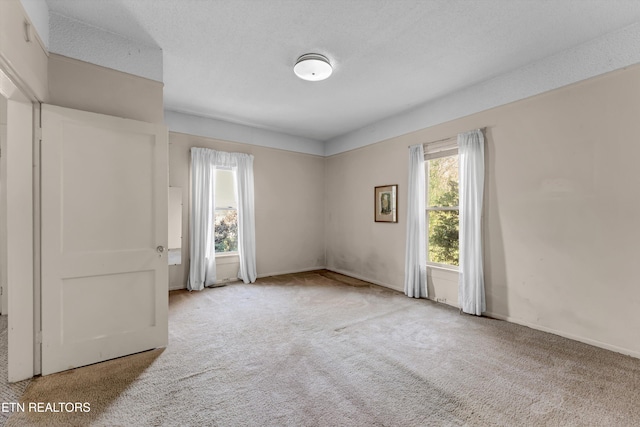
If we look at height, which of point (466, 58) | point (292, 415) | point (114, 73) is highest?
point (466, 58)

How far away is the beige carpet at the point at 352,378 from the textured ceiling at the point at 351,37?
2.82 m

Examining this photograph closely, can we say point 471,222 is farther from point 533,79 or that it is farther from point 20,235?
point 20,235

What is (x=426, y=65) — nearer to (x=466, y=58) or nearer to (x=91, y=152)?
(x=466, y=58)

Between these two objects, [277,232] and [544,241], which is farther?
[277,232]

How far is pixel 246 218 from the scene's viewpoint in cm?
496

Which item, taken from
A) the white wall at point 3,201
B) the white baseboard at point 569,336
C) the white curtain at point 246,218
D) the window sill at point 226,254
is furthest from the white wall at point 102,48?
the white baseboard at point 569,336

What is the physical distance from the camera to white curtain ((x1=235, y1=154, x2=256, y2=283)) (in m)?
4.91

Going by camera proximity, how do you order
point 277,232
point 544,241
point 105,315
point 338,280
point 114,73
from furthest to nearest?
point 277,232
point 338,280
point 544,241
point 114,73
point 105,315

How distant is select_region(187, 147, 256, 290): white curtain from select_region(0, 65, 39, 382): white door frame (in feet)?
7.68

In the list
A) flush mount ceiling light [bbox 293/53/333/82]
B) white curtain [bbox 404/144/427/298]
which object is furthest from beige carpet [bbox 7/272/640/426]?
flush mount ceiling light [bbox 293/53/333/82]

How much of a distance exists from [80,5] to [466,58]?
341 centimetres

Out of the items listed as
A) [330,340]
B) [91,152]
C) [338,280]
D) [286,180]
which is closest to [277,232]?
[286,180]

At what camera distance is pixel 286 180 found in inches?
221

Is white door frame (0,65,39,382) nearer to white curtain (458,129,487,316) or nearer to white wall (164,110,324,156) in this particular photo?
white wall (164,110,324,156)
